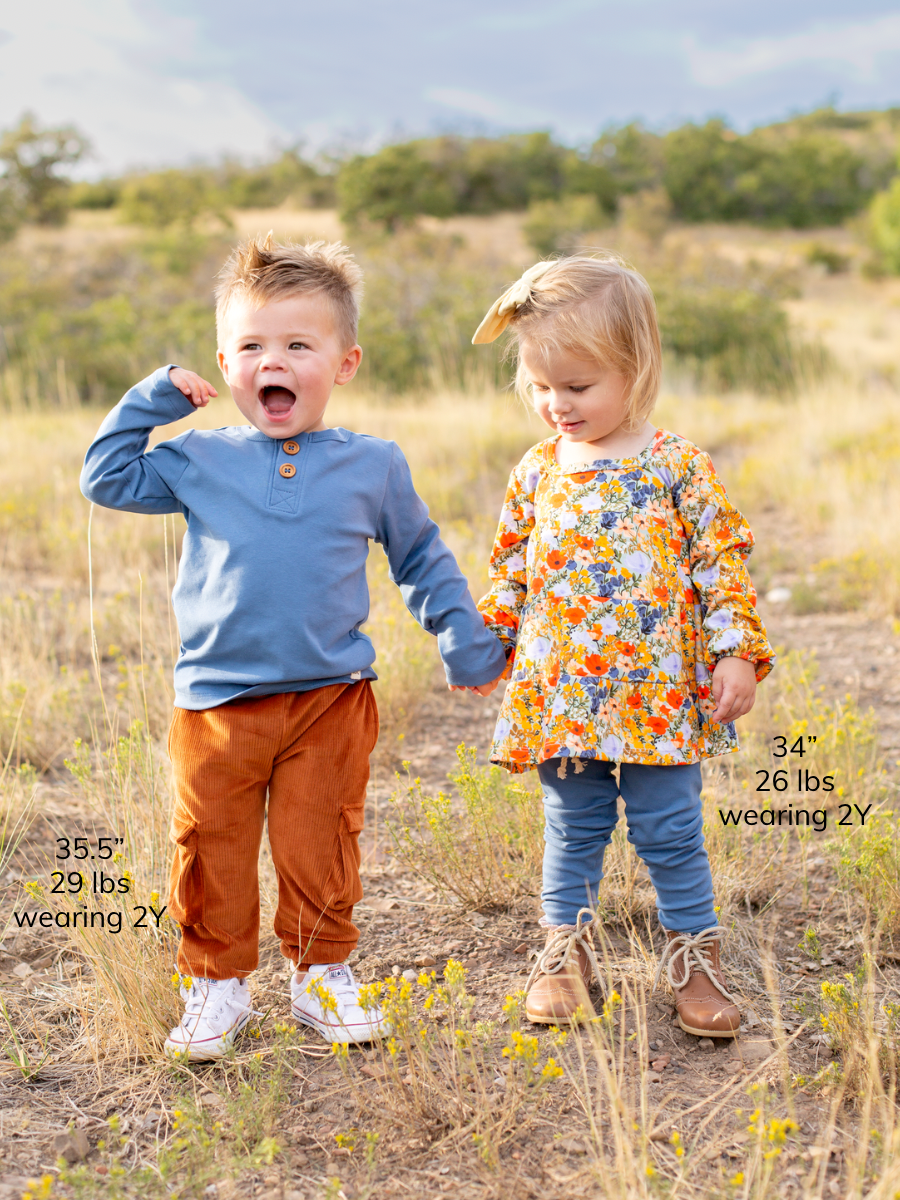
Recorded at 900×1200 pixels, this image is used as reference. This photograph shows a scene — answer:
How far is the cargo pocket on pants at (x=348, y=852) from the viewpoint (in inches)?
86.3

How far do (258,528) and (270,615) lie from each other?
0.59 feet

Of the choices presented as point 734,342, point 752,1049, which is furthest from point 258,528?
point 734,342

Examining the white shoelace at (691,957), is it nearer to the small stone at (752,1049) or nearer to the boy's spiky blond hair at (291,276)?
the small stone at (752,1049)

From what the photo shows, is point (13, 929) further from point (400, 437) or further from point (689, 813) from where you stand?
point (400, 437)

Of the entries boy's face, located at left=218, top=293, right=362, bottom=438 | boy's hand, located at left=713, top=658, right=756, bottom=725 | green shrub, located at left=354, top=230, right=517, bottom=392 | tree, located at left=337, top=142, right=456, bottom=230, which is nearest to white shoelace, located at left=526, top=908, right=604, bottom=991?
boy's hand, located at left=713, top=658, right=756, bottom=725

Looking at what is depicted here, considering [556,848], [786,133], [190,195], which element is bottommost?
[556,848]

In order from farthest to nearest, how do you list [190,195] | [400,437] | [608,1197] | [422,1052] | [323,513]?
[190,195] < [400,437] < [323,513] < [422,1052] < [608,1197]

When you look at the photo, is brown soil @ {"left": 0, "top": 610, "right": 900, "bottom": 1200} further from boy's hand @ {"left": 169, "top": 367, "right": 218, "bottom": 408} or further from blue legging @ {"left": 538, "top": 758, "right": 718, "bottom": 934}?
boy's hand @ {"left": 169, "top": 367, "right": 218, "bottom": 408}

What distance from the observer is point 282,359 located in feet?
6.81

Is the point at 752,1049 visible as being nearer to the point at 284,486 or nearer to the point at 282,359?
the point at 284,486

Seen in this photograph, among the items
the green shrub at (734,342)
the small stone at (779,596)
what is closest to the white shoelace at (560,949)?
the small stone at (779,596)

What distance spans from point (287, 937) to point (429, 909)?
0.67 meters

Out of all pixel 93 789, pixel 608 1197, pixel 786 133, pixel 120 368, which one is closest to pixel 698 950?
pixel 608 1197

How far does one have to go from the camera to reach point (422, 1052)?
6.24ft
